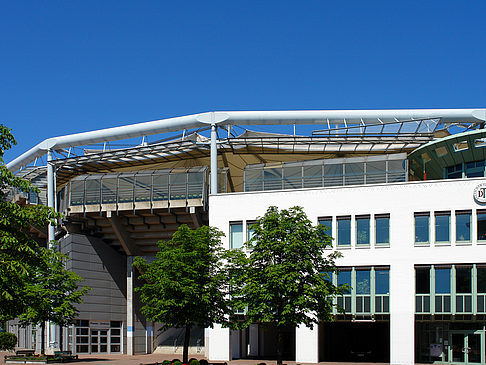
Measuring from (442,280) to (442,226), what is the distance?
10.1ft

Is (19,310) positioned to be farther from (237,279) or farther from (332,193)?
(332,193)

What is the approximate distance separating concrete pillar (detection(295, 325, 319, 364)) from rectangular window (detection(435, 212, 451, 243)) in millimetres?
8951

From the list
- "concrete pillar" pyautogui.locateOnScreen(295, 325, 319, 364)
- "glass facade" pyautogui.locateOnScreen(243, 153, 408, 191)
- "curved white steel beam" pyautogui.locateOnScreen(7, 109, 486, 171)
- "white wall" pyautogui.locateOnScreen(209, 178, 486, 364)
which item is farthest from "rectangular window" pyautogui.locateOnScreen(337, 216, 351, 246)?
"curved white steel beam" pyautogui.locateOnScreen(7, 109, 486, 171)

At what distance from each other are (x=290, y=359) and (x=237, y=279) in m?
13.5

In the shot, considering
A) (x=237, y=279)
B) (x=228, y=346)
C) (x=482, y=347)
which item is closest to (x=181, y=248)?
(x=237, y=279)

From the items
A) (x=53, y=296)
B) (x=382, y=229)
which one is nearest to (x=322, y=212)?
(x=382, y=229)

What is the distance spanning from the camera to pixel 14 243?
747 inches

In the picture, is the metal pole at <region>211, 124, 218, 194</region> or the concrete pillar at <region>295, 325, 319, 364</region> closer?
the concrete pillar at <region>295, 325, 319, 364</region>

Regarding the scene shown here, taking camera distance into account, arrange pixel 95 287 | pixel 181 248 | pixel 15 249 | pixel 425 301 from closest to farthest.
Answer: pixel 15 249, pixel 181 248, pixel 425 301, pixel 95 287

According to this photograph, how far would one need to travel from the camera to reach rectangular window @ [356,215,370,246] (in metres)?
39.3

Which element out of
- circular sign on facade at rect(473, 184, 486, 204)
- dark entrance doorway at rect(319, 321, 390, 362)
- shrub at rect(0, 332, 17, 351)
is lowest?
shrub at rect(0, 332, 17, 351)

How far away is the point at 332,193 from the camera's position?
133 feet

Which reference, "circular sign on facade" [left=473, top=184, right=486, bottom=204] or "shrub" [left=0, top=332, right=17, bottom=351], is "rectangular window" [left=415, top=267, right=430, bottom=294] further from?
"shrub" [left=0, top=332, right=17, bottom=351]

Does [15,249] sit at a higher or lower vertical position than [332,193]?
lower
